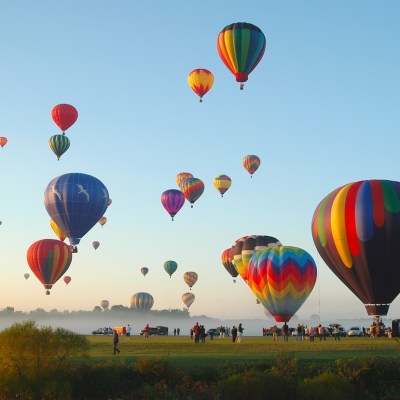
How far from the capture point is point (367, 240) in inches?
1930

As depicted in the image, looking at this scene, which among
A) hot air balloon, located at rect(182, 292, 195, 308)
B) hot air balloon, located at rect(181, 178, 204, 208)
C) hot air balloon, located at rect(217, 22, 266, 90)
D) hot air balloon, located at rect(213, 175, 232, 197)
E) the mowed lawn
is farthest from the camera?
hot air balloon, located at rect(182, 292, 195, 308)

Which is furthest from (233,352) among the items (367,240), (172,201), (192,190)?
(192,190)

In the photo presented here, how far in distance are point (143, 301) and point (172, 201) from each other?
1135 inches

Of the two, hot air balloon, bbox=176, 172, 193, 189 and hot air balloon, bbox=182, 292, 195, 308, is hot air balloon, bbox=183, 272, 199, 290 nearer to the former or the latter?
hot air balloon, bbox=182, 292, 195, 308

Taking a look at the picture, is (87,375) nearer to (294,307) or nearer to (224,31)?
(294,307)

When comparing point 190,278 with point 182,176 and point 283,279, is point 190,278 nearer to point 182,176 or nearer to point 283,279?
point 182,176

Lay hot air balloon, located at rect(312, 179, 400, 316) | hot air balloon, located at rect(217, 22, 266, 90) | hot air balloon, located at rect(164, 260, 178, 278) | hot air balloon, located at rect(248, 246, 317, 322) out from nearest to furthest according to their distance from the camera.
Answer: hot air balloon, located at rect(312, 179, 400, 316)
hot air balloon, located at rect(248, 246, 317, 322)
hot air balloon, located at rect(217, 22, 266, 90)
hot air balloon, located at rect(164, 260, 178, 278)

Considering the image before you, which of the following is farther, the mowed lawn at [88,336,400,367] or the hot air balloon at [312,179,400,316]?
the hot air balloon at [312,179,400,316]

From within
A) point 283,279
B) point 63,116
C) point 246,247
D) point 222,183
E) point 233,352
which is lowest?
point 233,352

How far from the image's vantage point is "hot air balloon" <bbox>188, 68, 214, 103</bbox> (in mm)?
73625

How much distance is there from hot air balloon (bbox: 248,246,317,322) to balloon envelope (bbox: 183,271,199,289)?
154 ft

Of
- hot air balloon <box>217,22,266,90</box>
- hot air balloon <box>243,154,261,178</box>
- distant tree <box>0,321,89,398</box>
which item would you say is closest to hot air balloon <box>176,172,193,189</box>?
hot air balloon <box>243,154,261,178</box>

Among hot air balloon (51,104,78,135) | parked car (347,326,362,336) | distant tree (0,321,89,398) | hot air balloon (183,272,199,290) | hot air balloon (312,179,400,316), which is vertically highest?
hot air balloon (51,104,78,135)

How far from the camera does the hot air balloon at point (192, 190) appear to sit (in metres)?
87.4
